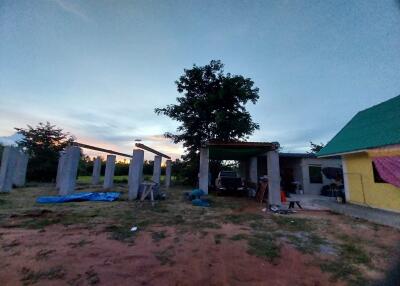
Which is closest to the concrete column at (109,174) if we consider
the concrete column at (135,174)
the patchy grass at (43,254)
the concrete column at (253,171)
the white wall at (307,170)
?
the concrete column at (135,174)

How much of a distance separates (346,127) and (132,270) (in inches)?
606

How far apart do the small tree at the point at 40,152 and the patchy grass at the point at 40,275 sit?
76.7ft

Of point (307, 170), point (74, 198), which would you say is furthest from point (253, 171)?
point (74, 198)

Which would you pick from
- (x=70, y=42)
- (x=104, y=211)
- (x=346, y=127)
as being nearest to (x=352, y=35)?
(x=70, y=42)

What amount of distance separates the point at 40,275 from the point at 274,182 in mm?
10144

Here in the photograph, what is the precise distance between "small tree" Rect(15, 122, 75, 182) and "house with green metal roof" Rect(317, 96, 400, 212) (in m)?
27.0

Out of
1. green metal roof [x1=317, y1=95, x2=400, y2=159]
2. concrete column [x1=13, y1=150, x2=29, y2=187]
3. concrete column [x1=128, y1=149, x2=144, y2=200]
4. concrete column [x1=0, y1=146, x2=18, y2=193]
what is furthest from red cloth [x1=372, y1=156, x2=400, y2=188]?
concrete column [x1=13, y1=150, x2=29, y2=187]

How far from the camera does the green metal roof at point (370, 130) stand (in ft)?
29.4

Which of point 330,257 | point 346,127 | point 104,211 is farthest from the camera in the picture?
point 346,127

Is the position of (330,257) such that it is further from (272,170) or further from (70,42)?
(70,42)

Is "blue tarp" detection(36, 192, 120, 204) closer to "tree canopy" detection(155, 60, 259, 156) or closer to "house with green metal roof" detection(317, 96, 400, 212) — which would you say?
"tree canopy" detection(155, 60, 259, 156)

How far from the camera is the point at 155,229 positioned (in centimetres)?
621

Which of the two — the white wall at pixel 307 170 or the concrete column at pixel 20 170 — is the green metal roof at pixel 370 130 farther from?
the concrete column at pixel 20 170

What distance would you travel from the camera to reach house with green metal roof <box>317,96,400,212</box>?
27.4ft
